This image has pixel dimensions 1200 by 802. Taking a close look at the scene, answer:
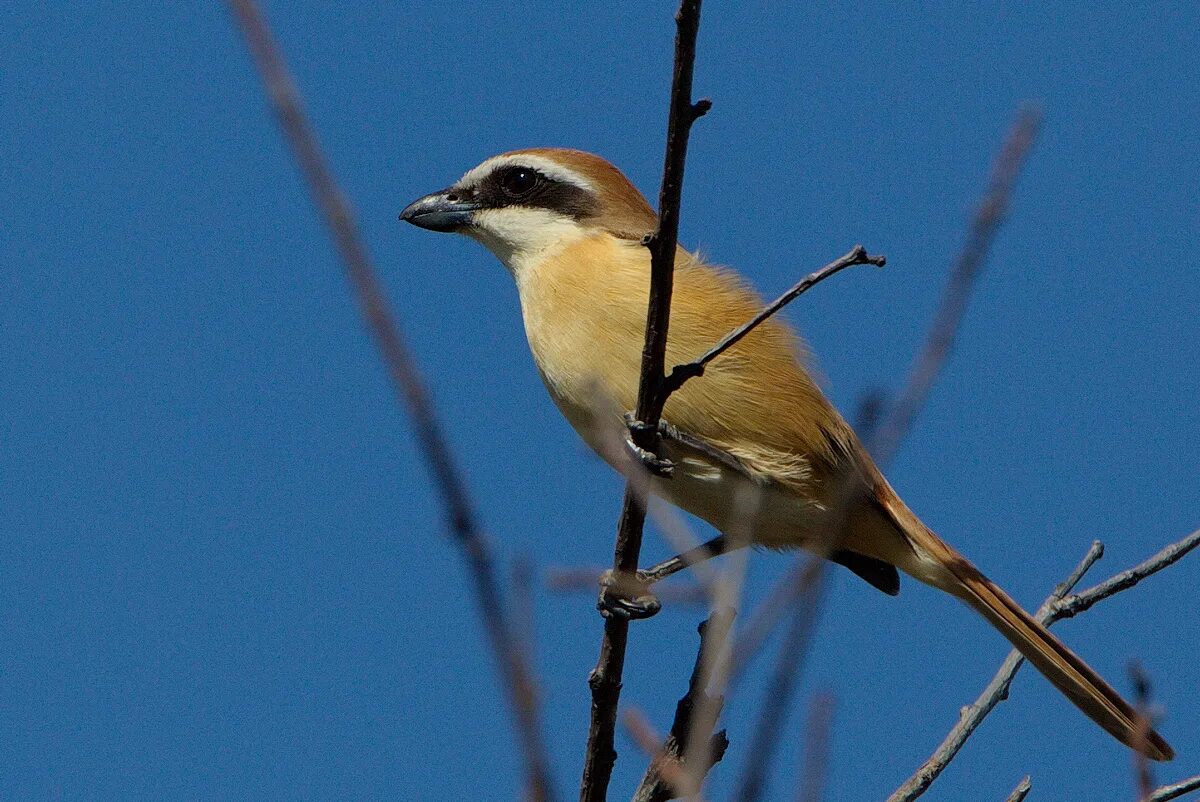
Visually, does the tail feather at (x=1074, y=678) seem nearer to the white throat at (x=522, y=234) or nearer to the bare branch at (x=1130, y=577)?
the bare branch at (x=1130, y=577)

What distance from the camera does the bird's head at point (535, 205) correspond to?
5500mm

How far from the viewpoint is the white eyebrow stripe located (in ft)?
18.7

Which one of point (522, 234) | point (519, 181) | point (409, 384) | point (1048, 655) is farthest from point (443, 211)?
point (409, 384)

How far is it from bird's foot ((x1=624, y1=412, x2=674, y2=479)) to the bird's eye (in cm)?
213

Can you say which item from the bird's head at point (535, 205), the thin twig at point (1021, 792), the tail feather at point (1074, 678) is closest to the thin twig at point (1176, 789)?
the thin twig at point (1021, 792)

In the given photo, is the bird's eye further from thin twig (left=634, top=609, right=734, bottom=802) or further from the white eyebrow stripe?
thin twig (left=634, top=609, right=734, bottom=802)

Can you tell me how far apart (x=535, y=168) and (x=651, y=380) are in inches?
103

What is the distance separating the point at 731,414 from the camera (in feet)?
15.8

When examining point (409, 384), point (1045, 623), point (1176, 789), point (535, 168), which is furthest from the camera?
point (535, 168)

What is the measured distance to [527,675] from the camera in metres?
1.42

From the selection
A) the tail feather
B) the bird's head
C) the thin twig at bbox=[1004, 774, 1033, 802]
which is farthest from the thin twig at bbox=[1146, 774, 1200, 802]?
the bird's head

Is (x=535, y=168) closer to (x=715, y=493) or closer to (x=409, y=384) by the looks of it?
(x=715, y=493)

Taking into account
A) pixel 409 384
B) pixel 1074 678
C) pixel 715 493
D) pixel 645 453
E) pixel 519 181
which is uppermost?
pixel 519 181

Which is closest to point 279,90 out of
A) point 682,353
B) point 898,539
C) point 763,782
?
point 763,782
